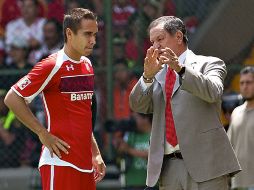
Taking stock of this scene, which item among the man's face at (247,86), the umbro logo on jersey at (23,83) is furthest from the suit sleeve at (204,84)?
the man's face at (247,86)

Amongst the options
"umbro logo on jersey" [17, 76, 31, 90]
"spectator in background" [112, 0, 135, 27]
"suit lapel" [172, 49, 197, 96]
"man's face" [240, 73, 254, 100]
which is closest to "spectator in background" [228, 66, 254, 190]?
"man's face" [240, 73, 254, 100]

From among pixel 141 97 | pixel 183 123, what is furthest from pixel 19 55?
pixel 183 123

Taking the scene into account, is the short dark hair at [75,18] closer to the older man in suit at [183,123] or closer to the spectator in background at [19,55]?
the older man in suit at [183,123]

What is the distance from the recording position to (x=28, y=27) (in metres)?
Result: 10.1

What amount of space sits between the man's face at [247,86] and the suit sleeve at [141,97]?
8.13ft

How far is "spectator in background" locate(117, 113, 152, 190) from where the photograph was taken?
9.34 metres

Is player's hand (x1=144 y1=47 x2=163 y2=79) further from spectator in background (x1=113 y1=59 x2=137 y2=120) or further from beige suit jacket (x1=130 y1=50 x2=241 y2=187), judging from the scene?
spectator in background (x1=113 y1=59 x2=137 y2=120)

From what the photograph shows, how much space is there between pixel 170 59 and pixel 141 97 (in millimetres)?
552

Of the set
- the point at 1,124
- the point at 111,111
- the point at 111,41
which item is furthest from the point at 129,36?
the point at 1,124

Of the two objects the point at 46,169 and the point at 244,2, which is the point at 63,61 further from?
the point at 244,2

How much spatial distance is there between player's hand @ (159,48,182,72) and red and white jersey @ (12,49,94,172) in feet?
2.34

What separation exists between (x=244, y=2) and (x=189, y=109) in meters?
4.67

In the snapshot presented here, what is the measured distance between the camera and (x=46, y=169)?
18.4 ft

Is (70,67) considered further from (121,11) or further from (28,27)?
(28,27)
